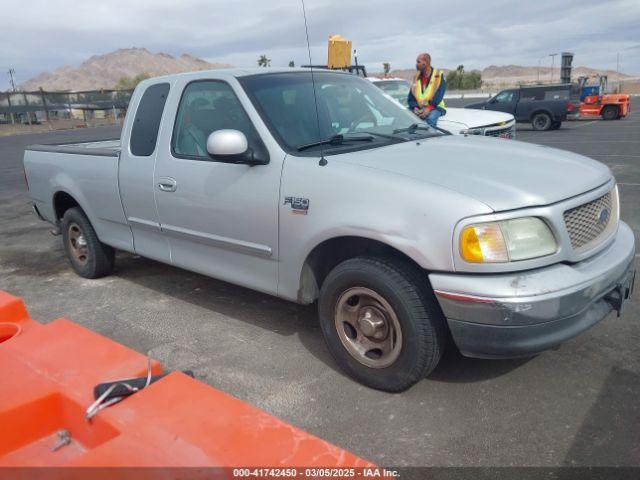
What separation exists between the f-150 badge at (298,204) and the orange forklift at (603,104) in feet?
82.1

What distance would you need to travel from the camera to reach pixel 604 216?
128 inches

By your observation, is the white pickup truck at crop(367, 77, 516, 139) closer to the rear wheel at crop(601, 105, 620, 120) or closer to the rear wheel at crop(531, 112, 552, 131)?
the rear wheel at crop(531, 112, 552, 131)

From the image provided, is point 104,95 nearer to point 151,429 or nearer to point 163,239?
point 163,239

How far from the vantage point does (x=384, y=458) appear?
105 inches

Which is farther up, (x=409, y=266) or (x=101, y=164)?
(x=101, y=164)

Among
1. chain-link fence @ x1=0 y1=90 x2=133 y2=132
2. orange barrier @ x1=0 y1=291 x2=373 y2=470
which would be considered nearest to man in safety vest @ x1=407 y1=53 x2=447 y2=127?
orange barrier @ x1=0 y1=291 x2=373 y2=470

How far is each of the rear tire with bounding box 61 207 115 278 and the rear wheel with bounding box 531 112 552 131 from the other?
64.5 ft

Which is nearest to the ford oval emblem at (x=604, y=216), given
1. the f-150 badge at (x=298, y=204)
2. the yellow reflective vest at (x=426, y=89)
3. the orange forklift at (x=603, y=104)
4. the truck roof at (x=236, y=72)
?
the f-150 badge at (x=298, y=204)

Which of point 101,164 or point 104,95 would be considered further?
point 104,95

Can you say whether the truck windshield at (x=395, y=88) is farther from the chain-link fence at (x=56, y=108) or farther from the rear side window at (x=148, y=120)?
the chain-link fence at (x=56, y=108)

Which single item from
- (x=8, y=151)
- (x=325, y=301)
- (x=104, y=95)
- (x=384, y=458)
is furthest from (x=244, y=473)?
(x=104, y=95)

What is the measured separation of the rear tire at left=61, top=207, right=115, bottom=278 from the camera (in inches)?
210

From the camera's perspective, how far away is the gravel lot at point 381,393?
2729 mm

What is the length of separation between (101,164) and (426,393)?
3.35 m
